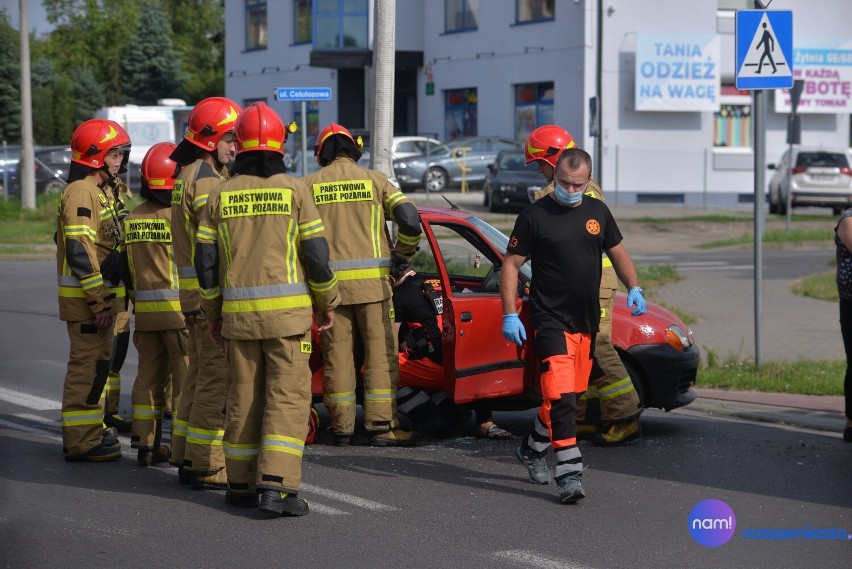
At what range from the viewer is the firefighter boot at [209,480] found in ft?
23.2

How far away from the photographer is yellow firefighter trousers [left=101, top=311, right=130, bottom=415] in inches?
326

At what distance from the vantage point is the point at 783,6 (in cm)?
3669

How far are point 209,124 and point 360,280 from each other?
1.52 m

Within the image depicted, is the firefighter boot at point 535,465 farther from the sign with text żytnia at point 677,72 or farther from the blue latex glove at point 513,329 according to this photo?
the sign with text żytnia at point 677,72

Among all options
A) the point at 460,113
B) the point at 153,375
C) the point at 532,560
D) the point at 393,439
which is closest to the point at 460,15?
the point at 460,113

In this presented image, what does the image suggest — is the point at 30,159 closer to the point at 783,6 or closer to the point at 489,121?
the point at 489,121

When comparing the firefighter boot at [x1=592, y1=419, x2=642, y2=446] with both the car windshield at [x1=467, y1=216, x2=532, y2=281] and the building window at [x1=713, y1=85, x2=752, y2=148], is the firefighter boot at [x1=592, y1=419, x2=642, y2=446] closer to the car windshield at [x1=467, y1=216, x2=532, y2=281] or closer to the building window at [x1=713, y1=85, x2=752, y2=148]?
the car windshield at [x1=467, y1=216, x2=532, y2=281]

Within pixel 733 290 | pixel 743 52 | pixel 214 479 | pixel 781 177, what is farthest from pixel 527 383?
pixel 781 177

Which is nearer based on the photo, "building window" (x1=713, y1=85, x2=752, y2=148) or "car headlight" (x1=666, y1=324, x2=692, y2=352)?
"car headlight" (x1=666, y1=324, x2=692, y2=352)

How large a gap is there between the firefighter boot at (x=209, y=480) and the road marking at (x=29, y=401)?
2823 millimetres

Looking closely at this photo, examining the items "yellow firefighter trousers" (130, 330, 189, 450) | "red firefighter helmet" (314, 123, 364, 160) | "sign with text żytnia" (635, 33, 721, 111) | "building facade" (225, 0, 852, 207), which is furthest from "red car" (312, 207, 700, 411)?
"sign with text żytnia" (635, 33, 721, 111)

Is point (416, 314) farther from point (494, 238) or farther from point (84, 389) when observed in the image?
point (84, 389)

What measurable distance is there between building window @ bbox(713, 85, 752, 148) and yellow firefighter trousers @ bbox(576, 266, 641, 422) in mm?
30285

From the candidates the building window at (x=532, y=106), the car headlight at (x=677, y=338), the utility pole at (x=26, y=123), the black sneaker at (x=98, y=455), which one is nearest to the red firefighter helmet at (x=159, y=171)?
the black sneaker at (x=98, y=455)
